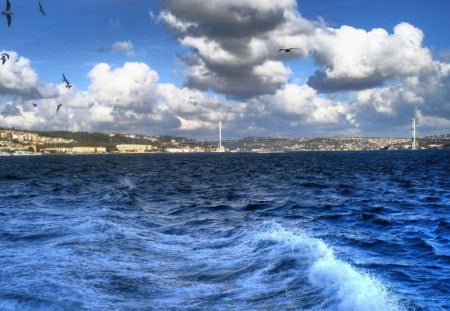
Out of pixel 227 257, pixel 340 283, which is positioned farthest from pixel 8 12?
pixel 340 283

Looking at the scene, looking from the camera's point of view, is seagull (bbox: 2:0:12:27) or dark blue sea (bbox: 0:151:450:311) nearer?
dark blue sea (bbox: 0:151:450:311)

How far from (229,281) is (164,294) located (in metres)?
1.88

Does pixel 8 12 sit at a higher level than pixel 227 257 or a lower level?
higher

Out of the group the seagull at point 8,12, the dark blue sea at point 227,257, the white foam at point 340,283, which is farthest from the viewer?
Result: the seagull at point 8,12

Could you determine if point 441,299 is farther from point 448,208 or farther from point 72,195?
point 72,195

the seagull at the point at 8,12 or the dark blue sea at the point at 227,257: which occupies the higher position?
the seagull at the point at 8,12

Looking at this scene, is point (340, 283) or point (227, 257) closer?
point (340, 283)

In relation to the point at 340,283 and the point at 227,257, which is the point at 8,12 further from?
the point at 340,283

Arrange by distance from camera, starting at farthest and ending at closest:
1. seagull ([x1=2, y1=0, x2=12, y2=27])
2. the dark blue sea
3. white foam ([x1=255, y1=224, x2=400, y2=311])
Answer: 1. seagull ([x1=2, y1=0, x2=12, y2=27])
2. the dark blue sea
3. white foam ([x1=255, y1=224, x2=400, y2=311])

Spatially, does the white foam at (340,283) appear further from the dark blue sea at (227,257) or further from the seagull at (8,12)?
the seagull at (8,12)

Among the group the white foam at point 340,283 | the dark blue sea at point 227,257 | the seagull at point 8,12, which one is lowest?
the dark blue sea at point 227,257

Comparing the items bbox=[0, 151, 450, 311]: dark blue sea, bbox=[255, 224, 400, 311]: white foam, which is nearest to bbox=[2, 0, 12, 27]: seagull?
bbox=[0, 151, 450, 311]: dark blue sea

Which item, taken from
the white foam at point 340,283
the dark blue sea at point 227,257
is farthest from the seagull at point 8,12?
the white foam at point 340,283

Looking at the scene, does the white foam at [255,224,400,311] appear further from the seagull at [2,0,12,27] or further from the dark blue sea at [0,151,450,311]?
the seagull at [2,0,12,27]
